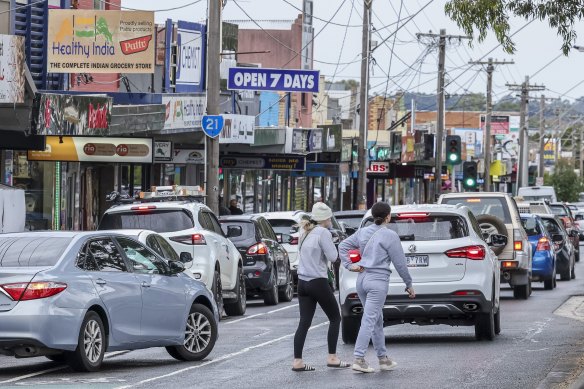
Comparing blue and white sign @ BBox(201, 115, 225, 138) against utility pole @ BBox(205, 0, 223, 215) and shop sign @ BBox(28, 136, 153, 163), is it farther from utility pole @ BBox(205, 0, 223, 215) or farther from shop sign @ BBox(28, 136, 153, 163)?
shop sign @ BBox(28, 136, 153, 163)

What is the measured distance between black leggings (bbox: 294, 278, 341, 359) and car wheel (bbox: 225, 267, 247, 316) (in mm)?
8781

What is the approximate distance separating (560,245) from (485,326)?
17.2m

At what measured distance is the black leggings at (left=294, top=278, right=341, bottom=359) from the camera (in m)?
14.4

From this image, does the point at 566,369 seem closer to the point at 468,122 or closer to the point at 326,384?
the point at 326,384

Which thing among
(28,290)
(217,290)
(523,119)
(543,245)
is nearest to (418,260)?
(217,290)

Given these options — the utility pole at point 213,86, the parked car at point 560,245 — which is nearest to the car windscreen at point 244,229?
the utility pole at point 213,86

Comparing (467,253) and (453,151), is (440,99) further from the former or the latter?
(467,253)

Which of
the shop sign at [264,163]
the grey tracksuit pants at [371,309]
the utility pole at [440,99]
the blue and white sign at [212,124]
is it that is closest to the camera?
the grey tracksuit pants at [371,309]

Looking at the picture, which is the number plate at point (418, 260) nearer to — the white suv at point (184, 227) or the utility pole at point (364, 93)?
the white suv at point (184, 227)

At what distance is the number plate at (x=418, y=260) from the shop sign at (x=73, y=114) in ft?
35.1

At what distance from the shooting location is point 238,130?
38.8 m

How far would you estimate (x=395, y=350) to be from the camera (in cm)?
1678

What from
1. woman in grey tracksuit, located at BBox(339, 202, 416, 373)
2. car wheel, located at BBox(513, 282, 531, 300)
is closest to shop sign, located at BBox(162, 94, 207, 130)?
car wheel, located at BBox(513, 282, 531, 300)

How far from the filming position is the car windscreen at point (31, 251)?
1404 cm
